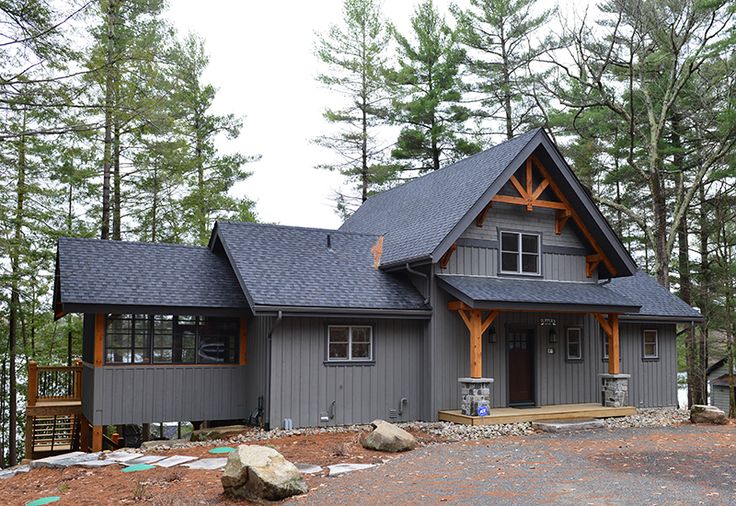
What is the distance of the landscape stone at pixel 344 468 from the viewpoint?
955 centimetres

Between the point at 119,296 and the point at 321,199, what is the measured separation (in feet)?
59.8

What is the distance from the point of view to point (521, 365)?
16.0m

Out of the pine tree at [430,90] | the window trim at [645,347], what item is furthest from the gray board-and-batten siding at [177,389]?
the pine tree at [430,90]

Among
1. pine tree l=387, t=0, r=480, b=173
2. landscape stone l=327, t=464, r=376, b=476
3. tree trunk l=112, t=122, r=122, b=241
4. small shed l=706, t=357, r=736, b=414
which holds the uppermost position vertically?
pine tree l=387, t=0, r=480, b=173

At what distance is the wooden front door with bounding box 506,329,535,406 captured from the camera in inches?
625

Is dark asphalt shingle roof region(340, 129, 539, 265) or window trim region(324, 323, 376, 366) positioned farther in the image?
dark asphalt shingle roof region(340, 129, 539, 265)

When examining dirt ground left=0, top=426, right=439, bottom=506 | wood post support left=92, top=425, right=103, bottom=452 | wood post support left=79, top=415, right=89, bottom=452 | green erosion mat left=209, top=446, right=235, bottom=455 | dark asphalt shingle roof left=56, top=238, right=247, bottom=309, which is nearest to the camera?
dirt ground left=0, top=426, right=439, bottom=506

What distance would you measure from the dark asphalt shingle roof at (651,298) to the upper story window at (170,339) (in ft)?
33.2

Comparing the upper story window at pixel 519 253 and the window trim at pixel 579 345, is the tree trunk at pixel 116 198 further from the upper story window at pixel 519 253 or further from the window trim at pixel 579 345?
the window trim at pixel 579 345

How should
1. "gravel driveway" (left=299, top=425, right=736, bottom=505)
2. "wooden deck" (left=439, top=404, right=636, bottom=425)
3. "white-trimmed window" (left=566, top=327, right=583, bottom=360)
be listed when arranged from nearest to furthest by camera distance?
1. "gravel driveway" (left=299, top=425, right=736, bottom=505)
2. "wooden deck" (left=439, top=404, right=636, bottom=425)
3. "white-trimmed window" (left=566, top=327, right=583, bottom=360)

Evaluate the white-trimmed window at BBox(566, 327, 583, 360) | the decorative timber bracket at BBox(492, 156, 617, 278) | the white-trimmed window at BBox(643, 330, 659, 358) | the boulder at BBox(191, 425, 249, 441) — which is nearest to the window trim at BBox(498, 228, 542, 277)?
the decorative timber bracket at BBox(492, 156, 617, 278)

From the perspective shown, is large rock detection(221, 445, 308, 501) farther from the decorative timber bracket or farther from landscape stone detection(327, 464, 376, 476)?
the decorative timber bracket

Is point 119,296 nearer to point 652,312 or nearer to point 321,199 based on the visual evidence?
point 652,312

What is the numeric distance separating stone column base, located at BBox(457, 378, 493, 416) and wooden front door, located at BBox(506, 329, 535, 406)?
1.86 meters
